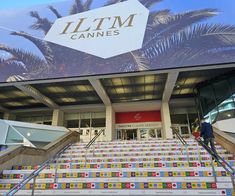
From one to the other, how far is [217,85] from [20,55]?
42.4 ft

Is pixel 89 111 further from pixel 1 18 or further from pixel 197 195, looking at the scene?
pixel 197 195

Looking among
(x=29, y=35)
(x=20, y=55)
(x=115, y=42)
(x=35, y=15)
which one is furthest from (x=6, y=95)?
(x=115, y=42)

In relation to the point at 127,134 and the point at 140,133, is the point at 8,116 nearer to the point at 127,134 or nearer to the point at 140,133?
the point at 127,134

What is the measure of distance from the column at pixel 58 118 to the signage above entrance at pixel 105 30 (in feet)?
21.8

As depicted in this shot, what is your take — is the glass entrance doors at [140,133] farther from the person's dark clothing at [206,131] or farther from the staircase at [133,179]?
the staircase at [133,179]

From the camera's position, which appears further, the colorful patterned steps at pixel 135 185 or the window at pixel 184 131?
the window at pixel 184 131

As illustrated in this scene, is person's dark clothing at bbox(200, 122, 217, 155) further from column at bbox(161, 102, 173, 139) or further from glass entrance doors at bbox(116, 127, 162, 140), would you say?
glass entrance doors at bbox(116, 127, 162, 140)

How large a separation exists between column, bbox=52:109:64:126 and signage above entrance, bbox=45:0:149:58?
6.65m

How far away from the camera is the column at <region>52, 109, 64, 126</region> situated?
17.2 metres

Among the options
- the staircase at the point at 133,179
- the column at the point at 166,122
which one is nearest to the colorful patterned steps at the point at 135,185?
the staircase at the point at 133,179

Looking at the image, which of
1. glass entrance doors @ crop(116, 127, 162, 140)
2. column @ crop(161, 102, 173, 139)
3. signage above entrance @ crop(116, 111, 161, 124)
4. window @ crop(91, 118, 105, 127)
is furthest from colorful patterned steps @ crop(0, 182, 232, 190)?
window @ crop(91, 118, 105, 127)

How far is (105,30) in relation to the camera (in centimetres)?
1330

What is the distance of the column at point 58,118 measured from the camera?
1722 centimetres

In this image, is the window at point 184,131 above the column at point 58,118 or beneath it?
beneath
